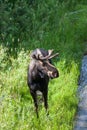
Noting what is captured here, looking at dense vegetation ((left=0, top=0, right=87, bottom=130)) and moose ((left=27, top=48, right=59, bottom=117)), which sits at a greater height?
moose ((left=27, top=48, right=59, bottom=117))

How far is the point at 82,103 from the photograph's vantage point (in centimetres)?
647

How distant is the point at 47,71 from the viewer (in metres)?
4.84

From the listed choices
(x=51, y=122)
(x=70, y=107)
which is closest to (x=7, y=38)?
(x=70, y=107)

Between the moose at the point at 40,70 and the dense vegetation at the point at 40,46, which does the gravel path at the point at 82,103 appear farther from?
the moose at the point at 40,70

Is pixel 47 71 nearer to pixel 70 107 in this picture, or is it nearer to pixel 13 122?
pixel 13 122

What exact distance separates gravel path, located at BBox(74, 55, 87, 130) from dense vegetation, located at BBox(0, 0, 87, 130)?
0.11 m

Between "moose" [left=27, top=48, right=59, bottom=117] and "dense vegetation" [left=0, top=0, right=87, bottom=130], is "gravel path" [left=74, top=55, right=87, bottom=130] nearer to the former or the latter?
"dense vegetation" [left=0, top=0, right=87, bottom=130]

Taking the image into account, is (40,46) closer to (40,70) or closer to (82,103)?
(82,103)

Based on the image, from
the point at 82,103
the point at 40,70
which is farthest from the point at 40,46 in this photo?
the point at 40,70

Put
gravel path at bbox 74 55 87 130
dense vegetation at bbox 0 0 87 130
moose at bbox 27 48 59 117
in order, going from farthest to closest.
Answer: gravel path at bbox 74 55 87 130 → dense vegetation at bbox 0 0 87 130 → moose at bbox 27 48 59 117

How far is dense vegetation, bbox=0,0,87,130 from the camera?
548 centimetres

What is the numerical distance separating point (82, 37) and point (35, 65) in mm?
3835

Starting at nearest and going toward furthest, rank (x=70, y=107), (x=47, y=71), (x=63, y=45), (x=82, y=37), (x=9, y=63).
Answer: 1. (x=47, y=71)
2. (x=70, y=107)
3. (x=9, y=63)
4. (x=63, y=45)
5. (x=82, y=37)

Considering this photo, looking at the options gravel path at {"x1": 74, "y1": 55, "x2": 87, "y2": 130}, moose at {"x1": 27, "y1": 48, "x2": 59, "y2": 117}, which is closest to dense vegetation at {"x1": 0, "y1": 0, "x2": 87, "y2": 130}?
gravel path at {"x1": 74, "y1": 55, "x2": 87, "y2": 130}
